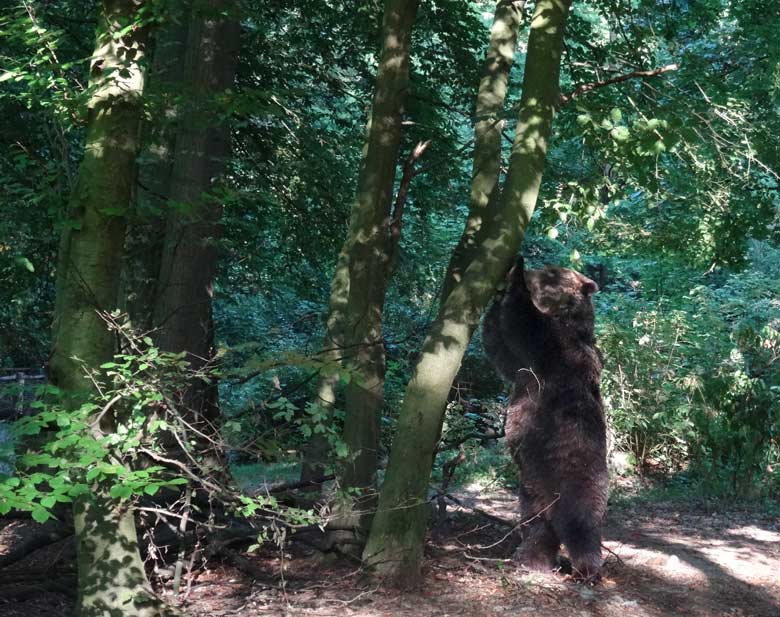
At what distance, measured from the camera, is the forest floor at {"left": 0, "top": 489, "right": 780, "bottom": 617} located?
5.62 meters

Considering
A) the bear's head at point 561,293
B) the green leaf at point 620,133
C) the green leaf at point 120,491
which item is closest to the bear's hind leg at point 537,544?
the bear's head at point 561,293

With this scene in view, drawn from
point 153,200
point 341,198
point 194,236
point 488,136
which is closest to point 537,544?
point 488,136

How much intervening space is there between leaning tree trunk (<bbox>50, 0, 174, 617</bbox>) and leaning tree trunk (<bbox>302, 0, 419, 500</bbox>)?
6.24 feet

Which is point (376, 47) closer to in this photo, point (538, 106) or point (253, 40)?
point (253, 40)

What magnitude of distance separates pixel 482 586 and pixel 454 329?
1.79m

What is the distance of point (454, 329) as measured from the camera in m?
5.91

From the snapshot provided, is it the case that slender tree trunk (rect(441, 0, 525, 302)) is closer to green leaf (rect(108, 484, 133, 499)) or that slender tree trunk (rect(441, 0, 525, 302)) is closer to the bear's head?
the bear's head

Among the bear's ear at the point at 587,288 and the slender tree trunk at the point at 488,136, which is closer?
the slender tree trunk at the point at 488,136

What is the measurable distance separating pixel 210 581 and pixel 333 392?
1658 millimetres

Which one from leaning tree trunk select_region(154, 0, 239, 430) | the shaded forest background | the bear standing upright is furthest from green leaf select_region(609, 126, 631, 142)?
leaning tree trunk select_region(154, 0, 239, 430)

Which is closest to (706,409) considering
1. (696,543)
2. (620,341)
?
(620,341)

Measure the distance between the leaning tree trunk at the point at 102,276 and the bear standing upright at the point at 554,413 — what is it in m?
2.88

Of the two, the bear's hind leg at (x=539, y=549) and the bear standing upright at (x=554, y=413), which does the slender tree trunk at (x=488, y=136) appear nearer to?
the bear standing upright at (x=554, y=413)

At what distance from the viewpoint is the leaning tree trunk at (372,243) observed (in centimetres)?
642
